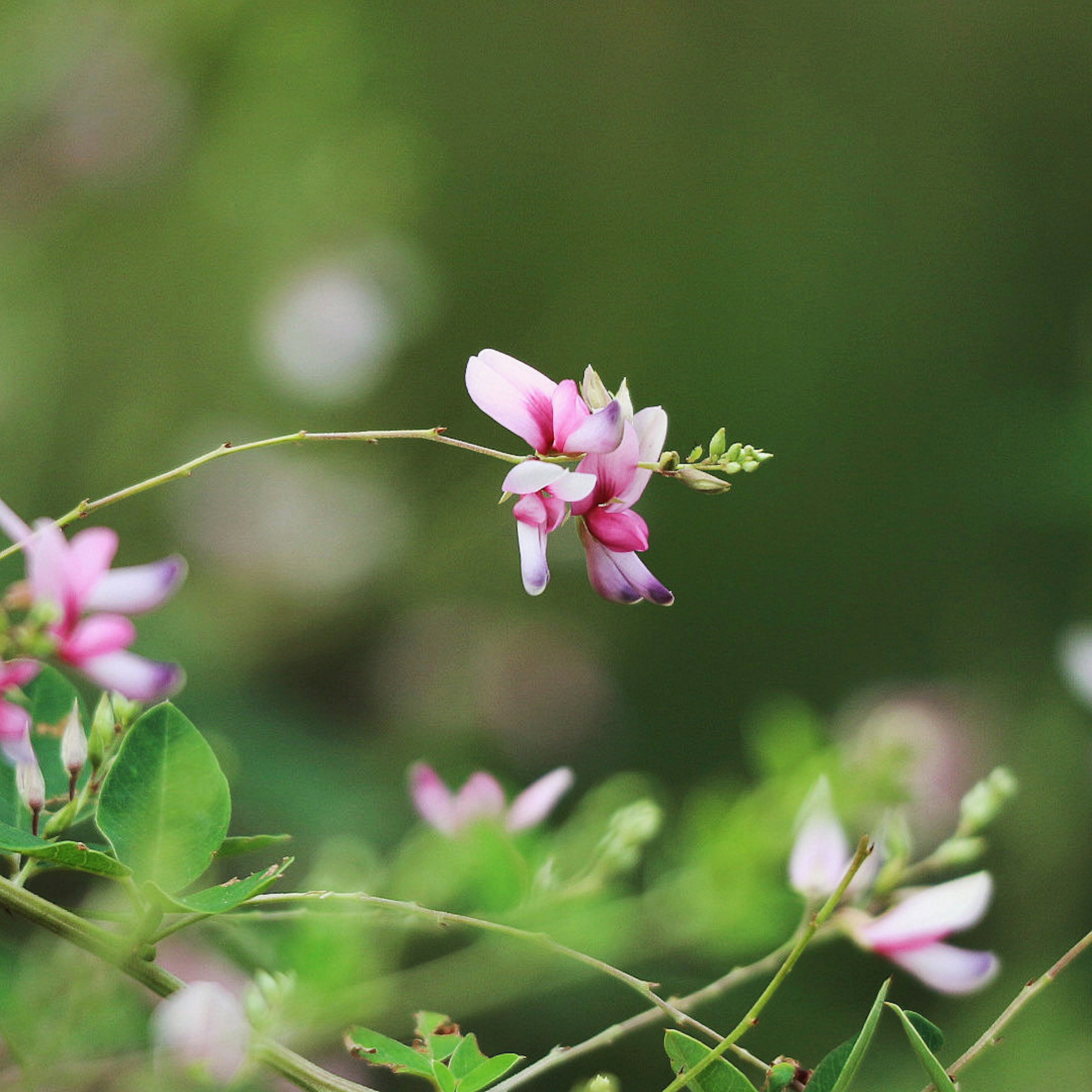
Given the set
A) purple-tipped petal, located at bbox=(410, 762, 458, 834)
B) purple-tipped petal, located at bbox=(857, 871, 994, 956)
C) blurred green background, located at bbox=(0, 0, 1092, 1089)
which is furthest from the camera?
blurred green background, located at bbox=(0, 0, 1092, 1089)

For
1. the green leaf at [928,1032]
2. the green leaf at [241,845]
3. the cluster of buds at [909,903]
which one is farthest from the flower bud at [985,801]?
the green leaf at [241,845]

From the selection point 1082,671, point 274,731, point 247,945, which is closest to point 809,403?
point 274,731

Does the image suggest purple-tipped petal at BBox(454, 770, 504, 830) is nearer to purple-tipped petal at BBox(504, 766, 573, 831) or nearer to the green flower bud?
purple-tipped petal at BBox(504, 766, 573, 831)

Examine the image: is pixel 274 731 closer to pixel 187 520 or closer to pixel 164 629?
pixel 164 629

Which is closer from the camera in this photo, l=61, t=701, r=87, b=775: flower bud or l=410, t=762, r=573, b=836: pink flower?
l=61, t=701, r=87, b=775: flower bud

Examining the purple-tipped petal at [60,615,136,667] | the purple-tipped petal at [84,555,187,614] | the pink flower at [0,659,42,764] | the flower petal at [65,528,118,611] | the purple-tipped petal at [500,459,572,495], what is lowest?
the pink flower at [0,659,42,764]

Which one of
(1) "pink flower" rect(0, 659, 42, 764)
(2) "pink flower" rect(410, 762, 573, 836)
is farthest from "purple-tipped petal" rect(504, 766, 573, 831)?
(1) "pink flower" rect(0, 659, 42, 764)

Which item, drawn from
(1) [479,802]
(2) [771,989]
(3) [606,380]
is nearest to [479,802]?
(1) [479,802]

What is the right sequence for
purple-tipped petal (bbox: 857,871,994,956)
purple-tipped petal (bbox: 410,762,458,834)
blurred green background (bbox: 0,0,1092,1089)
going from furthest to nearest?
1. blurred green background (bbox: 0,0,1092,1089)
2. purple-tipped petal (bbox: 410,762,458,834)
3. purple-tipped petal (bbox: 857,871,994,956)
